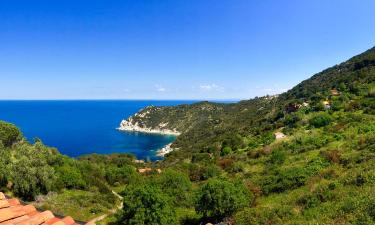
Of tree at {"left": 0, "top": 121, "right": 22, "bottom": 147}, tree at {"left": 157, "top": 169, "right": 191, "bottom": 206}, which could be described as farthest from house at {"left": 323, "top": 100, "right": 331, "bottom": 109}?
tree at {"left": 0, "top": 121, "right": 22, "bottom": 147}

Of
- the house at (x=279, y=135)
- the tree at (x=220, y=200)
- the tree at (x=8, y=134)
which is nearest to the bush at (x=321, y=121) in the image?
the house at (x=279, y=135)

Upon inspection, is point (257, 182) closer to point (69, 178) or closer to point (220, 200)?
point (220, 200)

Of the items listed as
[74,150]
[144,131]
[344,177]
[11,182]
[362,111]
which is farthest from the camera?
[144,131]

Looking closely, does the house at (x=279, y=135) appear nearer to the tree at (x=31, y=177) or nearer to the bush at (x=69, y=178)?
the bush at (x=69, y=178)

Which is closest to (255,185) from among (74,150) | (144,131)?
(74,150)

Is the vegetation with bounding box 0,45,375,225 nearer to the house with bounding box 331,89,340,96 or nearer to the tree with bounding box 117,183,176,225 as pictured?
the tree with bounding box 117,183,176,225

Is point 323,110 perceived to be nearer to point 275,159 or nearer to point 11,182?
point 275,159
